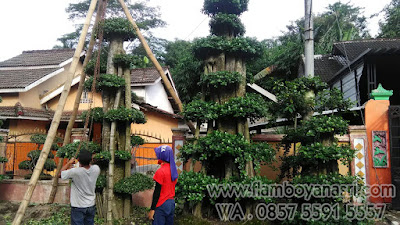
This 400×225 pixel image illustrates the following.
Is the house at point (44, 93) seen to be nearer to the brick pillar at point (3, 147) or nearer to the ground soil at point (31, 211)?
the brick pillar at point (3, 147)

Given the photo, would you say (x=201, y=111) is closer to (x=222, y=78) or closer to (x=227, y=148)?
(x=222, y=78)

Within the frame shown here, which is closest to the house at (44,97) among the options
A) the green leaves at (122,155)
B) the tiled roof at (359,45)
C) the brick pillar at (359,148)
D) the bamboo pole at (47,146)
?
the green leaves at (122,155)

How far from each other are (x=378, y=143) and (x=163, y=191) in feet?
18.4

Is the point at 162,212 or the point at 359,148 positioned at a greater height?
the point at 359,148

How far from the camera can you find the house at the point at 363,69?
9.77 meters

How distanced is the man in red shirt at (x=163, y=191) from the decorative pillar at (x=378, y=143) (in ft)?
17.0

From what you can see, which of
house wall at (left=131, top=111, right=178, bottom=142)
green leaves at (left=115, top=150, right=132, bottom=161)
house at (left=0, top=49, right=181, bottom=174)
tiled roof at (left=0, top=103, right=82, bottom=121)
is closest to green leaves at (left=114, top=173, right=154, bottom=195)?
green leaves at (left=115, top=150, right=132, bottom=161)

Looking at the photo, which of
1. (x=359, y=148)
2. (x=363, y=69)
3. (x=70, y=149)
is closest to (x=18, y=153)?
(x=70, y=149)

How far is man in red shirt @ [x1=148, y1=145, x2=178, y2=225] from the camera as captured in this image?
14.7 feet

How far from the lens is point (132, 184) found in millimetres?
6406

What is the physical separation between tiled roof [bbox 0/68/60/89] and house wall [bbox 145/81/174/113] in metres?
4.95

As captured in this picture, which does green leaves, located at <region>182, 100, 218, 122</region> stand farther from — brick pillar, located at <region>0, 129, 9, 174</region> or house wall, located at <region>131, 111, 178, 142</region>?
house wall, located at <region>131, 111, 178, 142</region>

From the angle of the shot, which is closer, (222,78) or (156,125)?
(222,78)

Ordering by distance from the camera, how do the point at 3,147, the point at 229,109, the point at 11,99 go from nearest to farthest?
1. the point at 229,109
2. the point at 3,147
3. the point at 11,99
